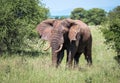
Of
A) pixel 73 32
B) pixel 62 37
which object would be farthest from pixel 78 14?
pixel 62 37

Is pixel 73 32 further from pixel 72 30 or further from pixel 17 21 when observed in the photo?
pixel 17 21

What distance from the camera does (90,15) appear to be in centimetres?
12194

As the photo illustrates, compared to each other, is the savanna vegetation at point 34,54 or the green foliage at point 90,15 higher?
the savanna vegetation at point 34,54

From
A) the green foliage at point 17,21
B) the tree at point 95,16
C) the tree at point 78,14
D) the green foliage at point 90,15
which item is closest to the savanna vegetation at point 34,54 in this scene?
the green foliage at point 17,21

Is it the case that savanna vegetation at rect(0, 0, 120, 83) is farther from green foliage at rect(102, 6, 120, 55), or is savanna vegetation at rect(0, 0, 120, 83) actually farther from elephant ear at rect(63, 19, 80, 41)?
elephant ear at rect(63, 19, 80, 41)

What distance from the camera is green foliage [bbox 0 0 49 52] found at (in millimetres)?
19016

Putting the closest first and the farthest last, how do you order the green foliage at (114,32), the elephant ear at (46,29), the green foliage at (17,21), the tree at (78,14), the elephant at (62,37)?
the elephant at (62,37)
the elephant ear at (46,29)
the green foliage at (114,32)
the green foliage at (17,21)
the tree at (78,14)

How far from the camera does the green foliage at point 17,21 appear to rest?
62.4 ft

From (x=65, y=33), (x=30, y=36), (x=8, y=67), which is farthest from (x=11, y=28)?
(x=8, y=67)

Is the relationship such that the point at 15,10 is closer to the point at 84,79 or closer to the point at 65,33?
the point at 65,33

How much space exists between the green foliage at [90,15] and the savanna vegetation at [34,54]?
Answer: 306 ft

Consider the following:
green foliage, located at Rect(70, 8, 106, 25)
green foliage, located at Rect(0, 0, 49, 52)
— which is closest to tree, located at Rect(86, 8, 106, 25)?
green foliage, located at Rect(70, 8, 106, 25)

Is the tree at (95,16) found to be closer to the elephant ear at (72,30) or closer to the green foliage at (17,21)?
the green foliage at (17,21)

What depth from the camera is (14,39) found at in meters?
19.9
